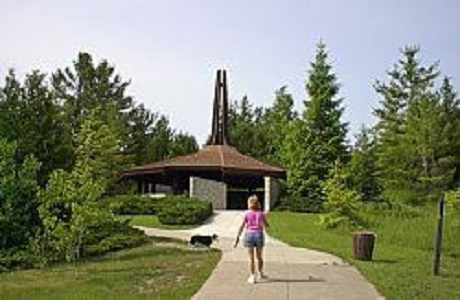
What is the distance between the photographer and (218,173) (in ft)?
131

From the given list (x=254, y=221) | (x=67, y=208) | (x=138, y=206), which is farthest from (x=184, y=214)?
(x=254, y=221)

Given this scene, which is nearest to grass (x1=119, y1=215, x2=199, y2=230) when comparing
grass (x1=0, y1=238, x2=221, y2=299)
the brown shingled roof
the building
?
the building

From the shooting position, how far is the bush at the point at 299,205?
36.0 meters

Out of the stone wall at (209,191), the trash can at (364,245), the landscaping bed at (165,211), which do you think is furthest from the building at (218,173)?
the trash can at (364,245)

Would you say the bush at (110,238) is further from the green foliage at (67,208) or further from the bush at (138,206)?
the bush at (138,206)

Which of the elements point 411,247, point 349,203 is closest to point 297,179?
point 349,203

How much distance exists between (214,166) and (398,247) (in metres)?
19.5

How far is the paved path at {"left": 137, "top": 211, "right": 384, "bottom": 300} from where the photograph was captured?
10.7m

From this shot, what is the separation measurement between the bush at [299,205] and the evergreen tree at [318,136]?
332 cm

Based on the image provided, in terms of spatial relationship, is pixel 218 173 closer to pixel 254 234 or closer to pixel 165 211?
pixel 165 211

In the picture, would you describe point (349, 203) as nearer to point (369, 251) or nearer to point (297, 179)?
point (369, 251)

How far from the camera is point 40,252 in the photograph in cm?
1573

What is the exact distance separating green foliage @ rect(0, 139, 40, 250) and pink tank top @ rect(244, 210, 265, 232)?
6488 millimetres

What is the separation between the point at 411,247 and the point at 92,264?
1022 cm
